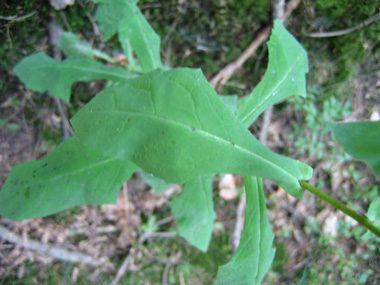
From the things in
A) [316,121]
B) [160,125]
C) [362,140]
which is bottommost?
[316,121]

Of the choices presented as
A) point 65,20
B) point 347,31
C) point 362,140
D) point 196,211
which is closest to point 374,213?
point 362,140

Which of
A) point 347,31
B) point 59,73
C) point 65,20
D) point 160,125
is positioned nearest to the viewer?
point 160,125

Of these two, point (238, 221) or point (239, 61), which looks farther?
point (238, 221)

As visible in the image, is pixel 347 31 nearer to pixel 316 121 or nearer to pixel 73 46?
pixel 316 121

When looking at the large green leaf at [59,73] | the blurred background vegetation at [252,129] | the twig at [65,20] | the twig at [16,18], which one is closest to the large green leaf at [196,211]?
the blurred background vegetation at [252,129]

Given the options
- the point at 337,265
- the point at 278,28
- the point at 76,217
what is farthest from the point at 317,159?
the point at 76,217
